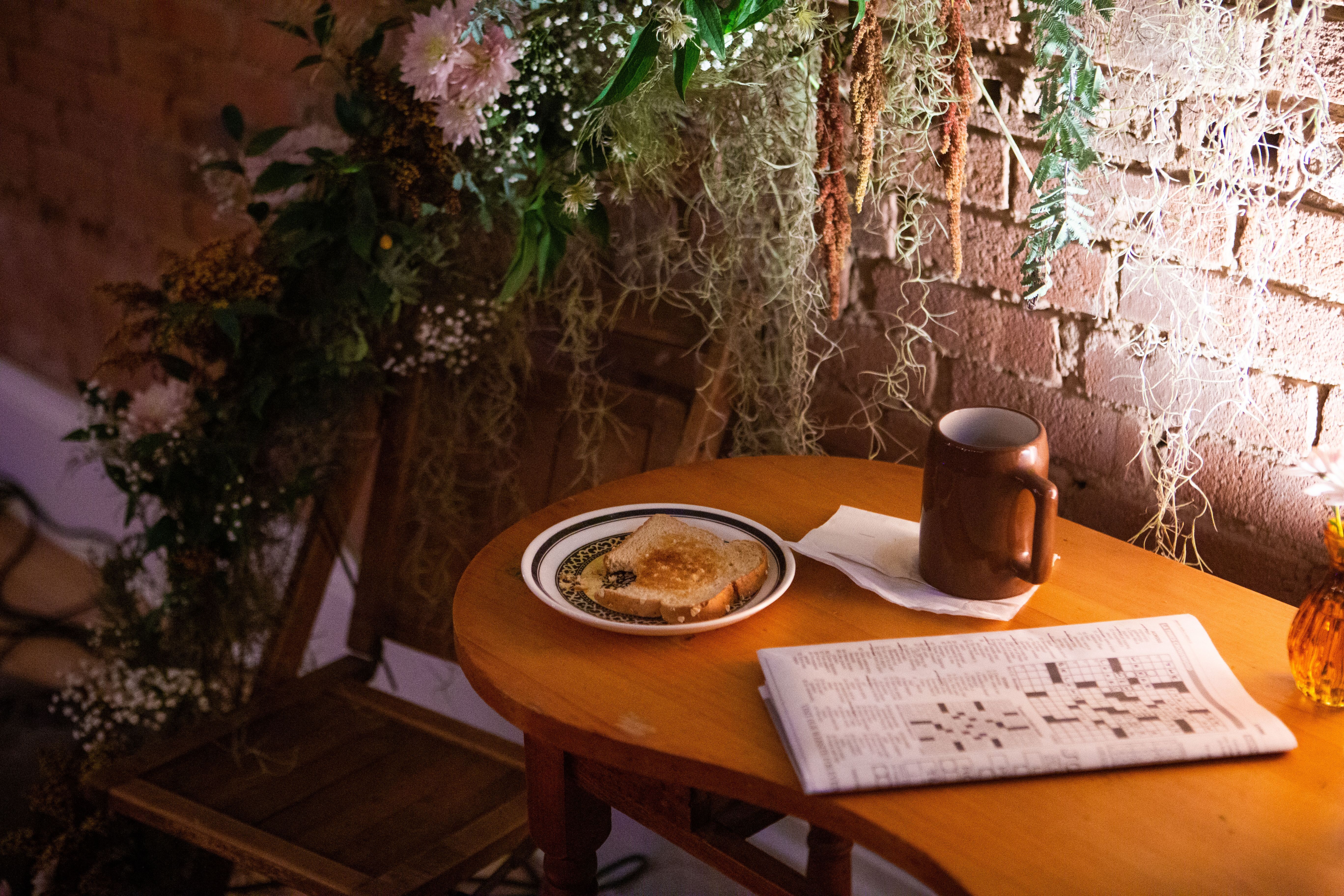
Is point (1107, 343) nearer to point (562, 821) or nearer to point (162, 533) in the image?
point (562, 821)

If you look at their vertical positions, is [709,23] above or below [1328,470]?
above

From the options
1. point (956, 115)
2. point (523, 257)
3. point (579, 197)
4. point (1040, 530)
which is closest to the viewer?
point (1040, 530)

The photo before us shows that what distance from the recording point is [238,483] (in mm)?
1590

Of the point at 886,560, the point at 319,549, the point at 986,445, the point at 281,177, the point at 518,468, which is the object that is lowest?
the point at 319,549

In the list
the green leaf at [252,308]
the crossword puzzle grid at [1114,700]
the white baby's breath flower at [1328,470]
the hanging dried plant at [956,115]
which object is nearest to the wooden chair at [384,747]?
the green leaf at [252,308]

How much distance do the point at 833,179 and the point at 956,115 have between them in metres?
0.14

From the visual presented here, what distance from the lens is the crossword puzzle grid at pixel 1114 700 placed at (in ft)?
2.69

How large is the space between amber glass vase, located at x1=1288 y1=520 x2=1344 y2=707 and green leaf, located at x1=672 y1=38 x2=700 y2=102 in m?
0.69

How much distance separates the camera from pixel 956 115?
105cm

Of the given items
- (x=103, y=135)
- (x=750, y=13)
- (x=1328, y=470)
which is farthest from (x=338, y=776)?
(x=103, y=135)

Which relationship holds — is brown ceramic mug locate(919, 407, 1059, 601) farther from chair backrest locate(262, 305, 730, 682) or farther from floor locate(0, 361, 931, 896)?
floor locate(0, 361, 931, 896)

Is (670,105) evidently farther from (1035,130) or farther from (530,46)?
(1035,130)

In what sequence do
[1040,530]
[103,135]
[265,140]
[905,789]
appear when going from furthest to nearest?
[103,135] → [265,140] → [1040,530] → [905,789]

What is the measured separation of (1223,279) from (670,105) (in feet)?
2.07
